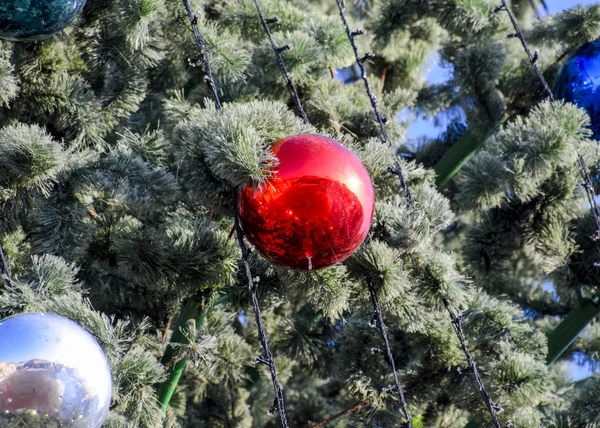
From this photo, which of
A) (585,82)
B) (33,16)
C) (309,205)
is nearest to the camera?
(309,205)

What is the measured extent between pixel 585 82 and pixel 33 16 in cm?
201

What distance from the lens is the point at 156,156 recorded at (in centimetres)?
334

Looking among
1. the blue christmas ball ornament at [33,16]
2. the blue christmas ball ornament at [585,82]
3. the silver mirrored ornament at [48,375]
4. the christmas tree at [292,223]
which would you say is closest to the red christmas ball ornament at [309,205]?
the christmas tree at [292,223]

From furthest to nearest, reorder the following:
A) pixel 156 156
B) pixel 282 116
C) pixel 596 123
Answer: pixel 596 123, pixel 156 156, pixel 282 116

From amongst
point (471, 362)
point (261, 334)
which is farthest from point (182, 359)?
point (471, 362)

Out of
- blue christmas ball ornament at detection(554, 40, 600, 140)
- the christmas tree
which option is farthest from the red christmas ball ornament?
blue christmas ball ornament at detection(554, 40, 600, 140)

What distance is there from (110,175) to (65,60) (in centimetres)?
88

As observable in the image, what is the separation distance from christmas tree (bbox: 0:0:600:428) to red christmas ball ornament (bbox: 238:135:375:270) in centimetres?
2

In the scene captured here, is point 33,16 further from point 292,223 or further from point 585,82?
point 585,82

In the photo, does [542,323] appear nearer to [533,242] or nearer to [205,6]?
[533,242]

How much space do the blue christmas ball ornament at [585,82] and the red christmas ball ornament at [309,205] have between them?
1419mm

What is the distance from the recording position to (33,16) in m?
2.74

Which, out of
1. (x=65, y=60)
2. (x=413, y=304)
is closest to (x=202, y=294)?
(x=413, y=304)

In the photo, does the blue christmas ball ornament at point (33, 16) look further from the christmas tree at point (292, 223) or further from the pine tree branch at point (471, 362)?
the pine tree branch at point (471, 362)
